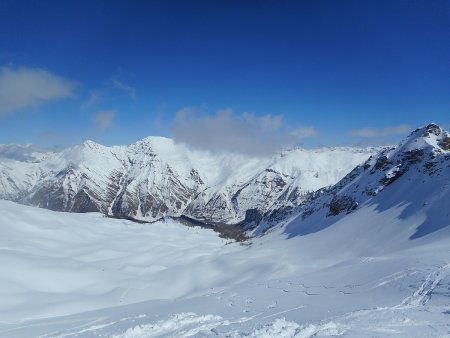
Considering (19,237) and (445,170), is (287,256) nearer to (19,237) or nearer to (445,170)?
(445,170)

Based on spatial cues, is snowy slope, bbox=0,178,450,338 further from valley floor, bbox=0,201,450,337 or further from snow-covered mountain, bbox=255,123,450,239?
snow-covered mountain, bbox=255,123,450,239

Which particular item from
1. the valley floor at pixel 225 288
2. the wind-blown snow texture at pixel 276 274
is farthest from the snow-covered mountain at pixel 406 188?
the valley floor at pixel 225 288

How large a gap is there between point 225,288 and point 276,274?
930cm

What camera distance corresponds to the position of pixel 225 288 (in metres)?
32.6

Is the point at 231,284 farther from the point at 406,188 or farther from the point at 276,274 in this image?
the point at 406,188

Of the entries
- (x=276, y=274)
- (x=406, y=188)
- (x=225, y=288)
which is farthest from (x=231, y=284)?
(x=406, y=188)

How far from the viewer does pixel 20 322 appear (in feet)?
85.8

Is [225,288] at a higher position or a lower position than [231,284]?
higher

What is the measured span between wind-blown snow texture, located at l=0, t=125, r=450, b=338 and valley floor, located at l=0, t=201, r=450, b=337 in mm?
112

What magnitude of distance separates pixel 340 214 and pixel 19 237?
50.5 m

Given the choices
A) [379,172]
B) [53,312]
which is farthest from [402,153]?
[53,312]

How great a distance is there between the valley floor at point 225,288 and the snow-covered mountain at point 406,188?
5073 mm

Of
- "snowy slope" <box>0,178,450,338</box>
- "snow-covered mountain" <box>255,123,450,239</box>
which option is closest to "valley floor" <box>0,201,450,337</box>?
"snowy slope" <box>0,178,450,338</box>

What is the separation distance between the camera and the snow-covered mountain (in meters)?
46.2
